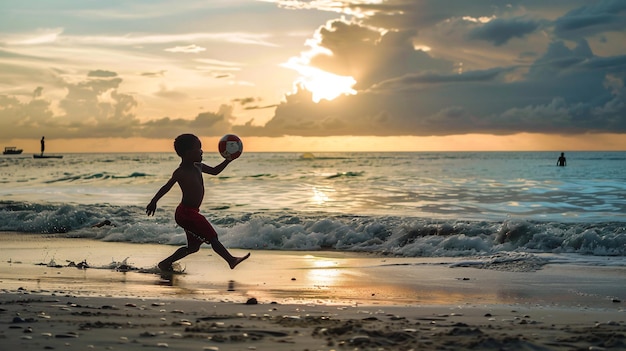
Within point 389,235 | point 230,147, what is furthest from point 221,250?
point 389,235

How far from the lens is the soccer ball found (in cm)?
957

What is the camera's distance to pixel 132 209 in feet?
69.8

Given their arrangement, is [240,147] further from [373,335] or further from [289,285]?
[373,335]

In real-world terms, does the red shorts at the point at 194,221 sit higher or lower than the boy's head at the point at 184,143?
lower

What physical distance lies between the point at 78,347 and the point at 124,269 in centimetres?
544

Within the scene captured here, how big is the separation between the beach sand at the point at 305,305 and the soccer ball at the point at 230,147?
1671 millimetres

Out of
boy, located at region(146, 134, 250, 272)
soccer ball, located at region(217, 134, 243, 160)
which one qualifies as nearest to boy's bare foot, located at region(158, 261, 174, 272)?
boy, located at region(146, 134, 250, 272)

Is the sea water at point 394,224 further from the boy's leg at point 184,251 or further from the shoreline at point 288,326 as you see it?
the shoreline at point 288,326

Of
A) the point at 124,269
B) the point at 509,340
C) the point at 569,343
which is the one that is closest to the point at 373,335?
the point at 509,340

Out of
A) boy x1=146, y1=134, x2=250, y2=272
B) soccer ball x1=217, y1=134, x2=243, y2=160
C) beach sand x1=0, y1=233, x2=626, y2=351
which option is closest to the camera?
beach sand x1=0, y1=233, x2=626, y2=351

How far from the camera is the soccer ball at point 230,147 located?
31.4 feet

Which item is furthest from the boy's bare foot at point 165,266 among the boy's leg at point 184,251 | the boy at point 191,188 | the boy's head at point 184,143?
the boy's head at point 184,143

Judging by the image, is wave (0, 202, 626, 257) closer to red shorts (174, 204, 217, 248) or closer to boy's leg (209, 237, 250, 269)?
boy's leg (209, 237, 250, 269)

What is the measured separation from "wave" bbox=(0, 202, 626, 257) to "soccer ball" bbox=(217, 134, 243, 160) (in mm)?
4843
